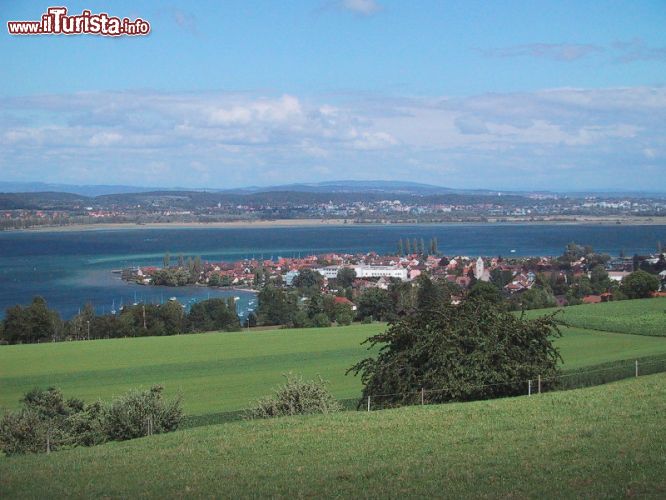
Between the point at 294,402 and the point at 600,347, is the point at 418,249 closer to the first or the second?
the point at 600,347

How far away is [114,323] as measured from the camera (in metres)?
58.2

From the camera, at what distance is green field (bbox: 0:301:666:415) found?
3047 centimetres

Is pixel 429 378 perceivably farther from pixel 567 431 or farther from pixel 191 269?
pixel 191 269

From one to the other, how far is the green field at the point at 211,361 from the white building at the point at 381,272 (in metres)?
58.9

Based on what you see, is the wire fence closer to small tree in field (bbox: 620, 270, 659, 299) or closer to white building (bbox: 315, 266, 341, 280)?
small tree in field (bbox: 620, 270, 659, 299)

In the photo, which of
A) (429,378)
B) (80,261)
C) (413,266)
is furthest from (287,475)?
(80,261)

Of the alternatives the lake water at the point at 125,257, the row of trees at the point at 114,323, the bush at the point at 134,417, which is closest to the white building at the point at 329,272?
the lake water at the point at 125,257

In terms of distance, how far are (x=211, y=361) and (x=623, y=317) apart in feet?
80.4

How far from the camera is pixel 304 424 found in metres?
19.0

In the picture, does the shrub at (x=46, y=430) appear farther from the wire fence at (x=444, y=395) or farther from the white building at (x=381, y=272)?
the white building at (x=381, y=272)

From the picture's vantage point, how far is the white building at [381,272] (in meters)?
108

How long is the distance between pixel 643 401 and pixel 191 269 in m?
95.7

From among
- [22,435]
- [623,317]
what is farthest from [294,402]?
[623,317]

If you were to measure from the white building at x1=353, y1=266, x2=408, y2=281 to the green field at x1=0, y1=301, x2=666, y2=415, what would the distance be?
58.9 m
